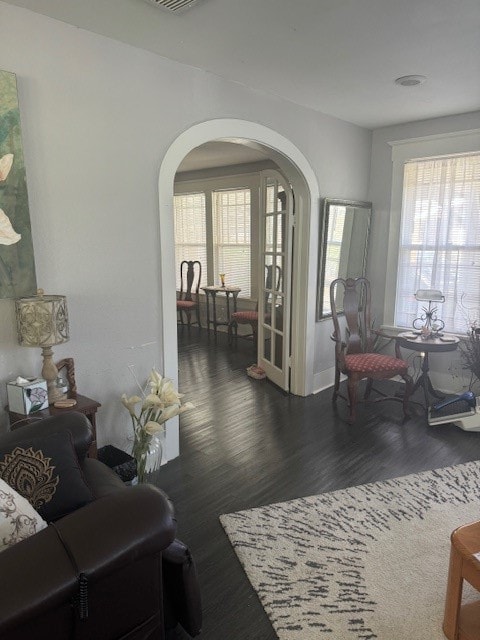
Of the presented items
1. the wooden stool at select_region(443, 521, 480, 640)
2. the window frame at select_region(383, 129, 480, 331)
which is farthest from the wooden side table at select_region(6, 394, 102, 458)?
the window frame at select_region(383, 129, 480, 331)

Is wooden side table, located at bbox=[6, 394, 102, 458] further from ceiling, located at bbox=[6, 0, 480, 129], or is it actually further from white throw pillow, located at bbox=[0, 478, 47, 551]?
ceiling, located at bbox=[6, 0, 480, 129]

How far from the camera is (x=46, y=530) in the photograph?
1.31m

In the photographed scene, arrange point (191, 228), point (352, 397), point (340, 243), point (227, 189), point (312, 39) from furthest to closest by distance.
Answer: point (191, 228), point (227, 189), point (340, 243), point (352, 397), point (312, 39)

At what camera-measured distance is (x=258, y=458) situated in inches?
125

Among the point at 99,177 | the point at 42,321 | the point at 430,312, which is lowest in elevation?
the point at 430,312

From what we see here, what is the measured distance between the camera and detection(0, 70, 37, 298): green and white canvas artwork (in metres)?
2.08

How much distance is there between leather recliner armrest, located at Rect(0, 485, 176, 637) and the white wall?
1.16 metres

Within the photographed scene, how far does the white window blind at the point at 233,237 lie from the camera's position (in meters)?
6.84

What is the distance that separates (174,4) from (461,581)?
264 cm

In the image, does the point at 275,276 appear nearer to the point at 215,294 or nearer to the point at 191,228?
the point at 215,294

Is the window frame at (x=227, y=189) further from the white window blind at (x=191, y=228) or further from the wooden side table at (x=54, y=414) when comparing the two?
the wooden side table at (x=54, y=414)

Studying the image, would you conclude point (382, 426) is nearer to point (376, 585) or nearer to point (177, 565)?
point (376, 585)

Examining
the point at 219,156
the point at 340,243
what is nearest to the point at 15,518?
the point at 340,243

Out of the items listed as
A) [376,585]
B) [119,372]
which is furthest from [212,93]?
[376,585]
